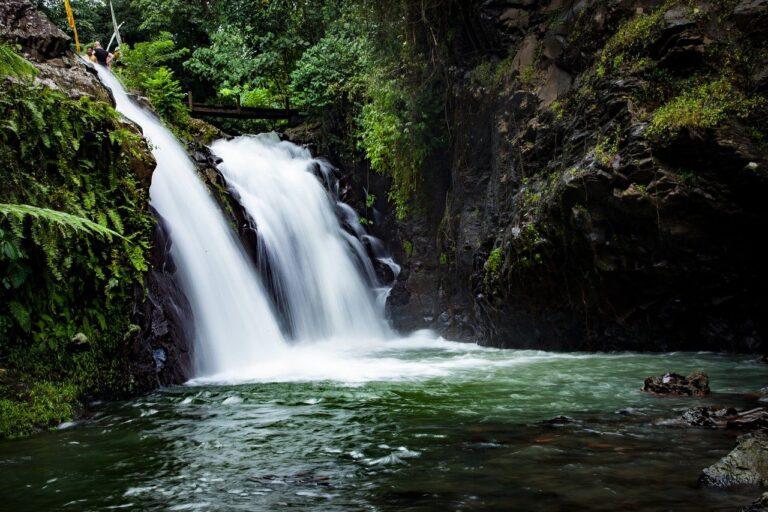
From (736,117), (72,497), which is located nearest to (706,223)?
(736,117)

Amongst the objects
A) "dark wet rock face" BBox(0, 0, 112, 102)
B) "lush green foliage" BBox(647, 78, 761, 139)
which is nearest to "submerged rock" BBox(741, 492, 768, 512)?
"lush green foliage" BBox(647, 78, 761, 139)

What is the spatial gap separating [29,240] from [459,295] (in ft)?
25.7

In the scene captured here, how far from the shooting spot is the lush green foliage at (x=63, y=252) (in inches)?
221

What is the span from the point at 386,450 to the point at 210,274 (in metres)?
6.13

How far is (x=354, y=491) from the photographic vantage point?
3283 mm

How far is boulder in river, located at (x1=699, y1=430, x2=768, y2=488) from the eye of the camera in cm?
294

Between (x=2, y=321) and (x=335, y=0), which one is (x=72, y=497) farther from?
(x=335, y=0)

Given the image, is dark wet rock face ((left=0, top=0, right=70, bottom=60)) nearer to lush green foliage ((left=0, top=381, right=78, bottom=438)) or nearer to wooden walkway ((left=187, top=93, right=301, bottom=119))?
lush green foliage ((left=0, top=381, right=78, bottom=438))

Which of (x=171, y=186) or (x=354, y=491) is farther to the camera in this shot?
(x=171, y=186)

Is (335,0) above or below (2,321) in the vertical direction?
above

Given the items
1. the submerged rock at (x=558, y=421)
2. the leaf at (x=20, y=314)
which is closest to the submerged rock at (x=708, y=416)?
the submerged rock at (x=558, y=421)

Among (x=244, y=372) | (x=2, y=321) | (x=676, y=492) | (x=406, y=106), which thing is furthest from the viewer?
(x=406, y=106)

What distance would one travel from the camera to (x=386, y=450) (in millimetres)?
4062

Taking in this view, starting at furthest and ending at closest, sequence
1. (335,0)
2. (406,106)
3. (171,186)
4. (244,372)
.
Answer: (335,0) → (406,106) → (171,186) → (244,372)
